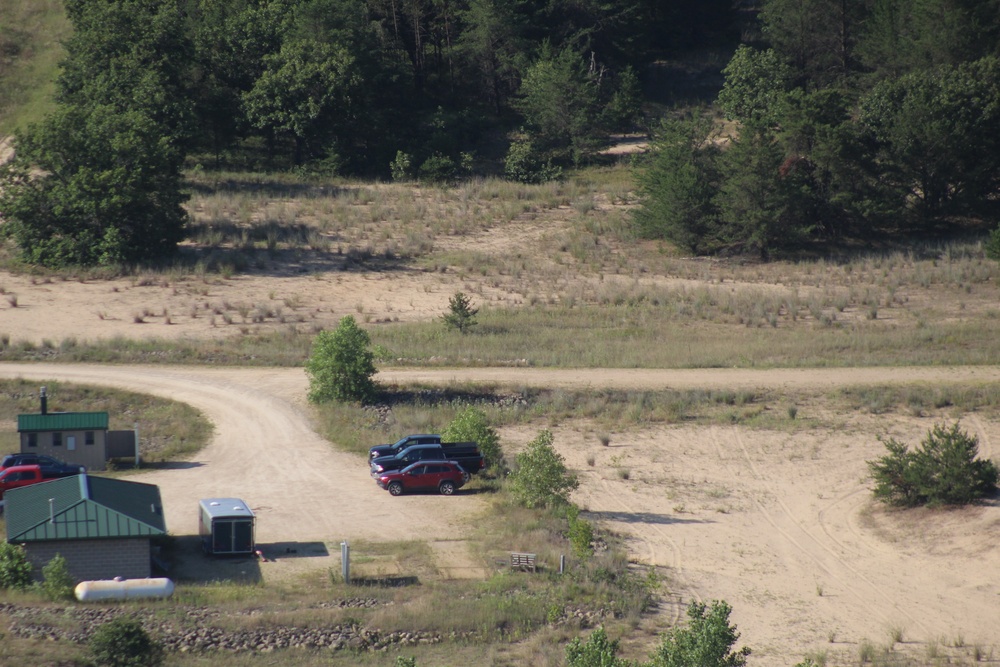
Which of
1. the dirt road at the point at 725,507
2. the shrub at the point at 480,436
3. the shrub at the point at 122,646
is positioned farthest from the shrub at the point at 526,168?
the shrub at the point at 122,646

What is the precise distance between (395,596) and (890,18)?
6036 centimetres

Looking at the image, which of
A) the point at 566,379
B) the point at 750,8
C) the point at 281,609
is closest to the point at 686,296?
the point at 566,379

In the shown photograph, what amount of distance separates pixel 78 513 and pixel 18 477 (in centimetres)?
617

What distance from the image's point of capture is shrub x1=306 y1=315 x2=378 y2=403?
3762 centimetres

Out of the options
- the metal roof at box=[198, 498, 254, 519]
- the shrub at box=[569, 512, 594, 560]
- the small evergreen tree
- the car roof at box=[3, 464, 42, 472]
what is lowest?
the shrub at box=[569, 512, 594, 560]

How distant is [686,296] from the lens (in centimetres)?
5325

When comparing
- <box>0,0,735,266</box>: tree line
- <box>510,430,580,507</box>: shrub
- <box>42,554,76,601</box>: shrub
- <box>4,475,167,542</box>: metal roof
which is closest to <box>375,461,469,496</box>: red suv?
<box>510,430,580,507</box>: shrub

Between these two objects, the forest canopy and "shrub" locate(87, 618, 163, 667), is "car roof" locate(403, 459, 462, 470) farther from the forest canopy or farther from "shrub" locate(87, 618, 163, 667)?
the forest canopy

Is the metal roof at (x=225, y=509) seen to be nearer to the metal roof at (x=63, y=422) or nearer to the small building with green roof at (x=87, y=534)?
the small building with green roof at (x=87, y=534)

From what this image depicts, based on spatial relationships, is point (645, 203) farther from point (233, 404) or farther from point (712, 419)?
point (233, 404)

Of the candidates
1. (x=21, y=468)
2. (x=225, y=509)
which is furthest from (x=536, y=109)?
(x=225, y=509)

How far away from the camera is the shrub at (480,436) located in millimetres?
32719

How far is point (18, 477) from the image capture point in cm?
2875

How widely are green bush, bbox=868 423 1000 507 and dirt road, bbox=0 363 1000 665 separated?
1.89 ft
